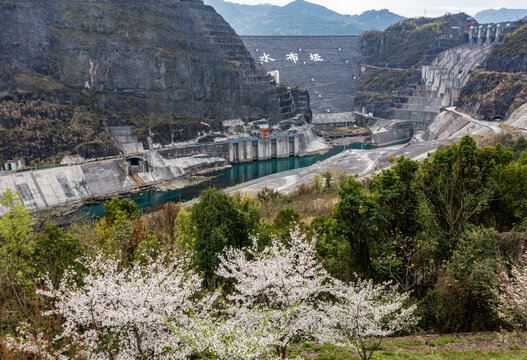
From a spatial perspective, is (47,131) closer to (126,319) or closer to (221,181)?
(221,181)

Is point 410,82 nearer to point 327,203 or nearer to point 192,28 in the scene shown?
point 192,28

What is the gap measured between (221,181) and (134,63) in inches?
1474

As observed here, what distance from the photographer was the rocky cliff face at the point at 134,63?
83.2 metres

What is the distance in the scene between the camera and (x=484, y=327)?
18844 millimetres

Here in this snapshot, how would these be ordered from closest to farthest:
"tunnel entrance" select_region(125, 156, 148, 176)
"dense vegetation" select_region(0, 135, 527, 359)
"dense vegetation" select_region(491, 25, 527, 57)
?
"dense vegetation" select_region(0, 135, 527, 359), "tunnel entrance" select_region(125, 156, 148, 176), "dense vegetation" select_region(491, 25, 527, 57)

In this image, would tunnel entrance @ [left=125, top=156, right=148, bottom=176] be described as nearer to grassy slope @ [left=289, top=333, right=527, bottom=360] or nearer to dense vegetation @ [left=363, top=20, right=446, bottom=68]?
grassy slope @ [left=289, top=333, right=527, bottom=360]

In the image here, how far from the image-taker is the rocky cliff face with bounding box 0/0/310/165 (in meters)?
83.2

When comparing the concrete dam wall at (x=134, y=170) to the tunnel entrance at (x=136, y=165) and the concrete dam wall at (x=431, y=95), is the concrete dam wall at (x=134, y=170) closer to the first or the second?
the tunnel entrance at (x=136, y=165)

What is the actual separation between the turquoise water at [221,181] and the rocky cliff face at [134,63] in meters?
15.4

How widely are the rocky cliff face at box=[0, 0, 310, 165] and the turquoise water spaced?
15.4 meters

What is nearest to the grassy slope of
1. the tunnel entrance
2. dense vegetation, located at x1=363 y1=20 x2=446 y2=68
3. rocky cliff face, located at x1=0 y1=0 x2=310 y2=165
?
the tunnel entrance

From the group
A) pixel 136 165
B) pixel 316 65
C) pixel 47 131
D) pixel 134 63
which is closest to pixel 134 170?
pixel 136 165

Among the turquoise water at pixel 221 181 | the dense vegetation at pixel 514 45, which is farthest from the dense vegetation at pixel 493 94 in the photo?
the turquoise water at pixel 221 181

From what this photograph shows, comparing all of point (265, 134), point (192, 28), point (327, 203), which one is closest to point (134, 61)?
point (192, 28)
